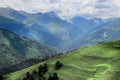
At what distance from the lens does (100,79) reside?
590ft

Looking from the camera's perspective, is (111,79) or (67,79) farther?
(67,79)

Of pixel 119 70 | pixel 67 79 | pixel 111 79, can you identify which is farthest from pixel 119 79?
pixel 67 79

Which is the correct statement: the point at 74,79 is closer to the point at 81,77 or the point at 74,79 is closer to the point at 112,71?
the point at 81,77

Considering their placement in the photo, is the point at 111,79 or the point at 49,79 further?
the point at 49,79

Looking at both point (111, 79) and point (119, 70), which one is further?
point (119, 70)

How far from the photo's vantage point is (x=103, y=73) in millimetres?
197375

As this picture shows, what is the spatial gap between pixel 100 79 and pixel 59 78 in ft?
98.8

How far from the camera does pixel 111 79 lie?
577ft

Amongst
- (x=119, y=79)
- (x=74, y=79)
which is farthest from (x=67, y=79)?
(x=119, y=79)

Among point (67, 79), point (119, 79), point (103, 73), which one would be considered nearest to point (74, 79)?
point (67, 79)

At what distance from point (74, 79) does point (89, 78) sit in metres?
9.85

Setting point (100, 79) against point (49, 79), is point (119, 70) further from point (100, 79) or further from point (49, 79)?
point (49, 79)

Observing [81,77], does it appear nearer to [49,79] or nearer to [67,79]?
[67,79]

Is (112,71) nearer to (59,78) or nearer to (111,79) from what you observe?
(111,79)
